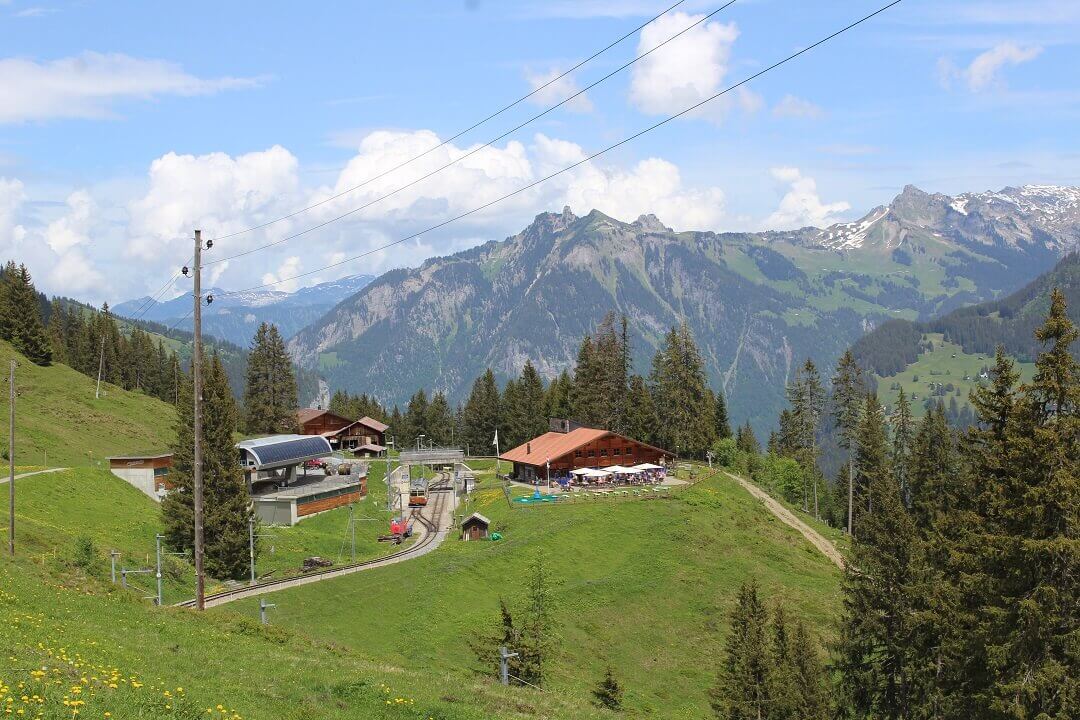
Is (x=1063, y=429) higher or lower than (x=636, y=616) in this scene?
higher

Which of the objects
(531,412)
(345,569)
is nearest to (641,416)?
(531,412)

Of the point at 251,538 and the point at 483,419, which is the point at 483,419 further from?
the point at 251,538

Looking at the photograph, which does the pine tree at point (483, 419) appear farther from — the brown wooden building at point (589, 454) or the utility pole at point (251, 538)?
the utility pole at point (251, 538)

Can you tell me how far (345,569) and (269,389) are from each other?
8151 cm

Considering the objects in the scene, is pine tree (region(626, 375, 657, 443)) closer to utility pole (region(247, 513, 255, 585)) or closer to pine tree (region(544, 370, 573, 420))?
pine tree (region(544, 370, 573, 420))

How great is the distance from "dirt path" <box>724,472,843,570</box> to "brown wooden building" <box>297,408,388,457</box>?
7146cm

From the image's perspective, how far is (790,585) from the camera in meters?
70.1

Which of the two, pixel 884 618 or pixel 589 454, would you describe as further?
pixel 589 454

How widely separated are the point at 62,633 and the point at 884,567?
35.7 metres

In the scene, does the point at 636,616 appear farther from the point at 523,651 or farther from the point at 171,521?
the point at 171,521

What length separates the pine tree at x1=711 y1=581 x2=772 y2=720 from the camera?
44656mm

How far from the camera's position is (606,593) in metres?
64.6

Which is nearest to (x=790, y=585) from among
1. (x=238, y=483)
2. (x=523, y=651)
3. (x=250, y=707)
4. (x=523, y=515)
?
(x=523, y=515)

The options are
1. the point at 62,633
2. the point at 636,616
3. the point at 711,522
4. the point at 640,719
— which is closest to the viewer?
the point at 62,633
